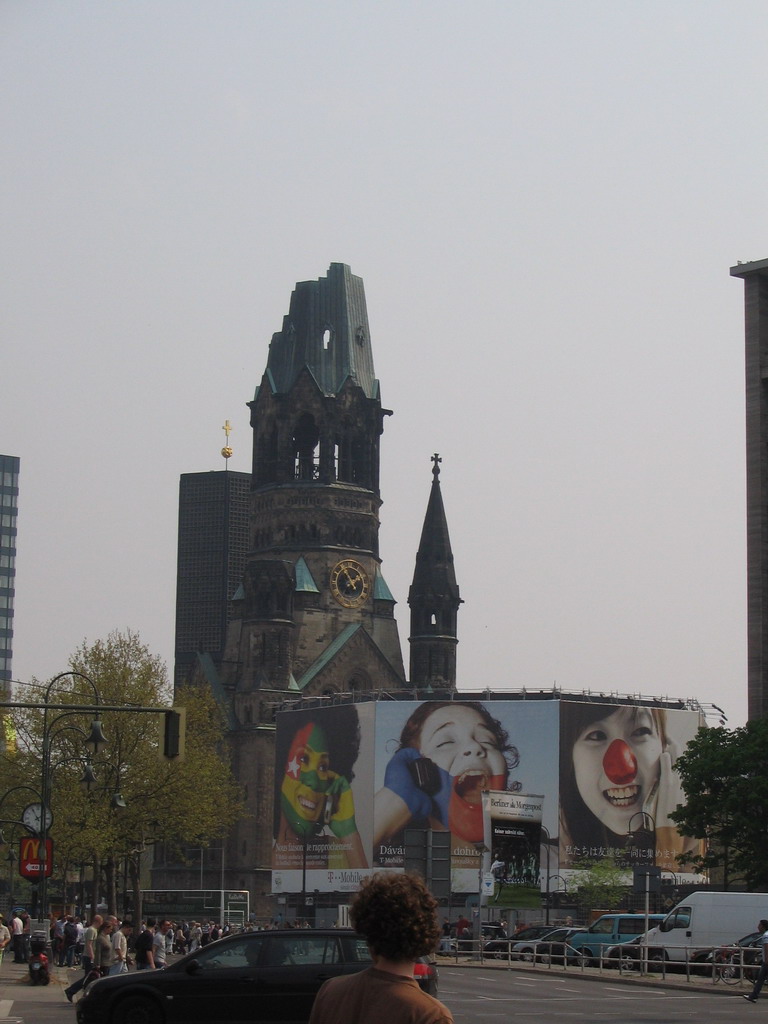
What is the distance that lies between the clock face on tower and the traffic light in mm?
103240

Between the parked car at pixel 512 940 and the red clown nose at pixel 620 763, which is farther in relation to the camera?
the red clown nose at pixel 620 763

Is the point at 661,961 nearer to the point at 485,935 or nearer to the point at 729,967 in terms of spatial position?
the point at 729,967

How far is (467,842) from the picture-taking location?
117m

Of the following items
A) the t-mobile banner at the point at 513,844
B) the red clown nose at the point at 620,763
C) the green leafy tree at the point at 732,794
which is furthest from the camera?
the red clown nose at the point at 620,763

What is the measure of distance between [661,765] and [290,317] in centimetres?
4595

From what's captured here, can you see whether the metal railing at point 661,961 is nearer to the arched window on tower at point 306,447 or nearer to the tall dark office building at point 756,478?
the tall dark office building at point 756,478

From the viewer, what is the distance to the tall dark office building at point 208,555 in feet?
570

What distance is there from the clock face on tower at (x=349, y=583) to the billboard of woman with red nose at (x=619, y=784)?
81.5 ft

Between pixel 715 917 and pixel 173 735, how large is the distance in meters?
22.5

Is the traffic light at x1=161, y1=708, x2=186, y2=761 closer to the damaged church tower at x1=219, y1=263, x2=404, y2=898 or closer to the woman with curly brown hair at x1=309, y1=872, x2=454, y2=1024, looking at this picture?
the woman with curly brown hair at x1=309, y1=872, x2=454, y2=1024

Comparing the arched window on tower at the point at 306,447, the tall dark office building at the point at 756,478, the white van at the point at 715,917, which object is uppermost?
the arched window on tower at the point at 306,447

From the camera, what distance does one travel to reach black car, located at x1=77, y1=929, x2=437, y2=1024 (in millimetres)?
21703

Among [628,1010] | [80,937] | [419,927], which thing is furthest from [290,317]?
[419,927]

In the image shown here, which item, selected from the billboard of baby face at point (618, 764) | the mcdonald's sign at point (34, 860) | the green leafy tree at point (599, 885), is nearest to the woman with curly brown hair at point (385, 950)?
the mcdonald's sign at point (34, 860)
